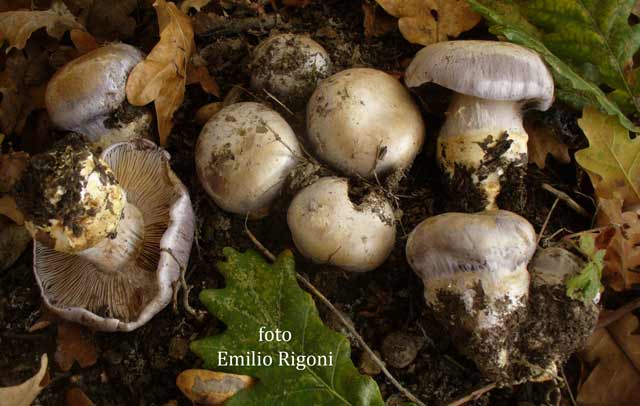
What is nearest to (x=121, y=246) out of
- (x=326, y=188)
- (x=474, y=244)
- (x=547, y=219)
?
(x=326, y=188)

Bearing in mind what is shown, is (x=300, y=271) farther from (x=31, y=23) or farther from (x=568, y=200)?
(x=31, y=23)

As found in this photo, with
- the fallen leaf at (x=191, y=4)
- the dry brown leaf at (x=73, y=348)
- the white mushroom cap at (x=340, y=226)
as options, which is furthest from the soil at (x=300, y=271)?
the fallen leaf at (x=191, y=4)

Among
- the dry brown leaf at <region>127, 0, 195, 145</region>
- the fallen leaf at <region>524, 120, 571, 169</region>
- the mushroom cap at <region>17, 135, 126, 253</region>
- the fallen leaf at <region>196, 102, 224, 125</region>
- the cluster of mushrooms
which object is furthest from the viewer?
the fallen leaf at <region>196, 102, 224, 125</region>

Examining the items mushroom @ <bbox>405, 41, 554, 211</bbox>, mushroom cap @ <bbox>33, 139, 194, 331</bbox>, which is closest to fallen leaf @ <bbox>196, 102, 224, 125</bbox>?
mushroom cap @ <bbox>33, 139, 194, 331</bbox>

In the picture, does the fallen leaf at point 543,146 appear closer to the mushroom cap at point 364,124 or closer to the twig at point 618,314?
the mushroom cap at point 364,124

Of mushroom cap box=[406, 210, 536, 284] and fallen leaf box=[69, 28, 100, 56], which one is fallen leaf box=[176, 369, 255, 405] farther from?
fallen leaf box=[69, 28, 100, 56]

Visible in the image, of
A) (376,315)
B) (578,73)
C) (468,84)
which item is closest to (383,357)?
(376,315)
